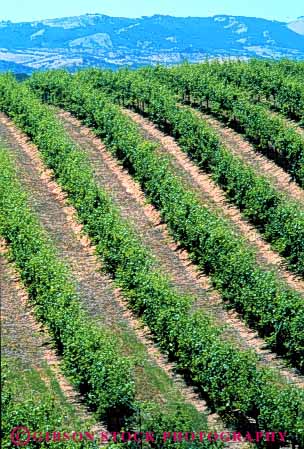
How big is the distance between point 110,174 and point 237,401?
29.7 m

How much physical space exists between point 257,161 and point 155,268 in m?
17.9

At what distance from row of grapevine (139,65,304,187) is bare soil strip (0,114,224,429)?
37.0ft

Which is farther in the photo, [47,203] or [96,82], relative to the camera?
[96,82]

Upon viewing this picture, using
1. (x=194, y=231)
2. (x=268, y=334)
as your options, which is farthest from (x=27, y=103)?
(x=268, y=334)

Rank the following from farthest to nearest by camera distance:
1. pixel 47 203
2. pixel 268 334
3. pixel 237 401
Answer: pixel 47 203
pixel 268 334
pixel 237 401

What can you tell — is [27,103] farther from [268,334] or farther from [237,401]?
[237,401]

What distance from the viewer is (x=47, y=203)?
56812mm

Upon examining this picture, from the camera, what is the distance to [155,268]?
47.7 metres

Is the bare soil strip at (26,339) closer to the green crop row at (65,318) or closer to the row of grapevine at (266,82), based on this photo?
the green crop row at (65,318)

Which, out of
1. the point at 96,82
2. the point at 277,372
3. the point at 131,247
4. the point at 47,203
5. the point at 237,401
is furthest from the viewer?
the point at 96,82

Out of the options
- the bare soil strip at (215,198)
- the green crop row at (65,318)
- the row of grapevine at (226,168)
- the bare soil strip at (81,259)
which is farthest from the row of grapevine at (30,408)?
the row of grapevine at (226,168)

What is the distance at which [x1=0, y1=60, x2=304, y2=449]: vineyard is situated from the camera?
3384cm

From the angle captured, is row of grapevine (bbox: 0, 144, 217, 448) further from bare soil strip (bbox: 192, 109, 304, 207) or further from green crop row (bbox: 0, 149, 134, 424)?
bare soil strip (bbox: 192, 109, 304, 207)

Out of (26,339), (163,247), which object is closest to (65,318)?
(26,339)
